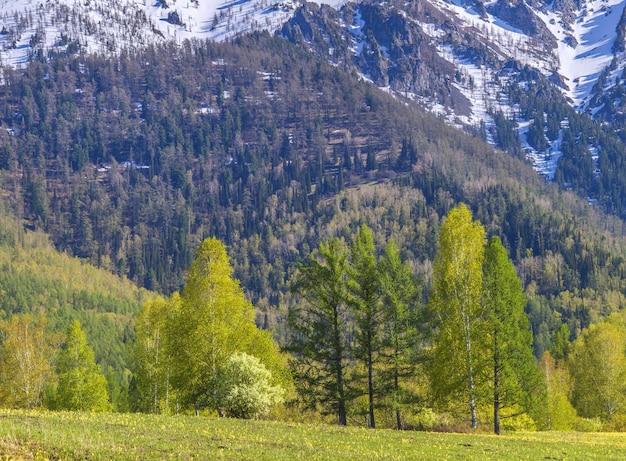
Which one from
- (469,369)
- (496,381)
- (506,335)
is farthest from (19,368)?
(506,335)

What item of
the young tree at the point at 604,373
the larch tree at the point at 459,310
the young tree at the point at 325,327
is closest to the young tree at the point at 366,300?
the young tree at the point at 325,327

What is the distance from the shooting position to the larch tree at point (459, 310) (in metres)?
54.4

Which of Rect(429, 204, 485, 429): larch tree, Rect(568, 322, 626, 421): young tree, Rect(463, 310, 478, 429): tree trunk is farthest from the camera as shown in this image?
Rect(568, 322, 626, 421): young tree

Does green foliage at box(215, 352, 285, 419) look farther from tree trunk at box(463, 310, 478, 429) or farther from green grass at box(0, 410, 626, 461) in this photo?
tree trunk at box(463, 310, 478, 429)

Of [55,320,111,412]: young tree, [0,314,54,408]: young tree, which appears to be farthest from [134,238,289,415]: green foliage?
[0,314,54,408]: young tree

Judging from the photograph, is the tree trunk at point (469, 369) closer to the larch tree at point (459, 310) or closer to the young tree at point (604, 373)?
the larch tree at point (459, 310)

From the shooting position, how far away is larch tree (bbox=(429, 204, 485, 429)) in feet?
179

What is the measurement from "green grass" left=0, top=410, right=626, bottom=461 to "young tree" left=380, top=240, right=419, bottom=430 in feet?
35.6

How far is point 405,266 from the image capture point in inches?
2365

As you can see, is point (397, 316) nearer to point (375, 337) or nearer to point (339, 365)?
point (375, 337)

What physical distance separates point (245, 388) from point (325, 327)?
9366 millimetres

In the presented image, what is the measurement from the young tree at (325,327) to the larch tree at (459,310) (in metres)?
7.60

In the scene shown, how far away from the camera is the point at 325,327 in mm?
59656

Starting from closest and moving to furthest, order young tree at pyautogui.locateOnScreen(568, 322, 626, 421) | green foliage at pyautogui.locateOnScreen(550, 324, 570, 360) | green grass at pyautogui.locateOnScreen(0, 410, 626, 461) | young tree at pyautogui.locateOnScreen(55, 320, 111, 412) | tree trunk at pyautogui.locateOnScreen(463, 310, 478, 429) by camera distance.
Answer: green grass at pyautogui.locateOnScreen(0, 410, 626, 461) < tree trunk at pyautogui.locateOnScreen(463, 310, 478, 429) < young tree at pyautogui.locateOnScreen(55, 320, 111, 412) < young tree at pyautogui.locateOnScreen(568, 322, 626, 421) < green foliage at pyautogui.locateOnScreen(550, 324, 570, 360)
